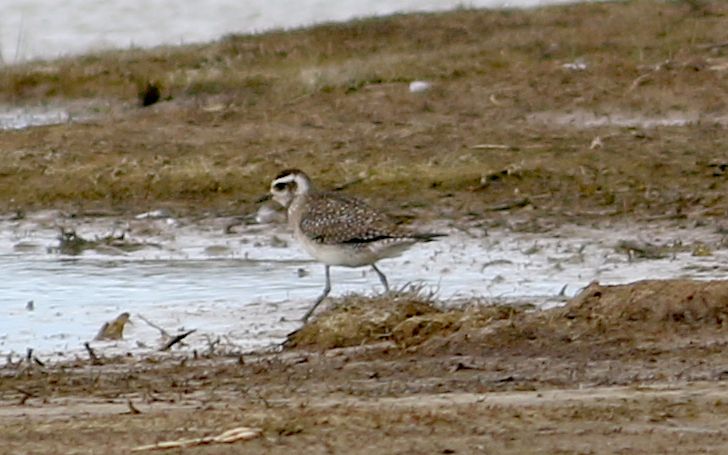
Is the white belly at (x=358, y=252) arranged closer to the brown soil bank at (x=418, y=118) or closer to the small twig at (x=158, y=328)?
the small twig at (x=158, y=328)

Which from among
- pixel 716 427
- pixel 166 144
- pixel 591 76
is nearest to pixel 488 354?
pixel 716 427

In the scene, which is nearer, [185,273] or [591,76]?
[185,273]

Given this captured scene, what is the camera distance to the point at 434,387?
8.84 metres

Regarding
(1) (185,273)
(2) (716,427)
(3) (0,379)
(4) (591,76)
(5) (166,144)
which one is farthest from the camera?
(4) (591,76)

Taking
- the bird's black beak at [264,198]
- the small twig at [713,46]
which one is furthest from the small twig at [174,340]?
the small twig at [713,46]

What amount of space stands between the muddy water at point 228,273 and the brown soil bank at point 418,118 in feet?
2.46

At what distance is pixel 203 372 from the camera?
31.3 feet

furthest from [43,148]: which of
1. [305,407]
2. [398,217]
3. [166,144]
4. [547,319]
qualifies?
[305,407]

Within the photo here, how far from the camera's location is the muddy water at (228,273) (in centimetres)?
1148

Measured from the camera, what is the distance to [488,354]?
964 cm

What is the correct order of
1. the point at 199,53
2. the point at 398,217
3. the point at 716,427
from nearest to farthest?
the point at 716,427, the point at 398,217, the point at 199,53

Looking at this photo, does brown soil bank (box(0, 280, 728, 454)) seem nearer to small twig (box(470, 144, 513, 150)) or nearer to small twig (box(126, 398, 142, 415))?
small twig (box(126, 398, 142, 415))

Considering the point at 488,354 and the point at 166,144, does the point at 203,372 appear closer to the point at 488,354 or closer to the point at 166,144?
the point at 488,354

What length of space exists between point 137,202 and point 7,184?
3.64ft
